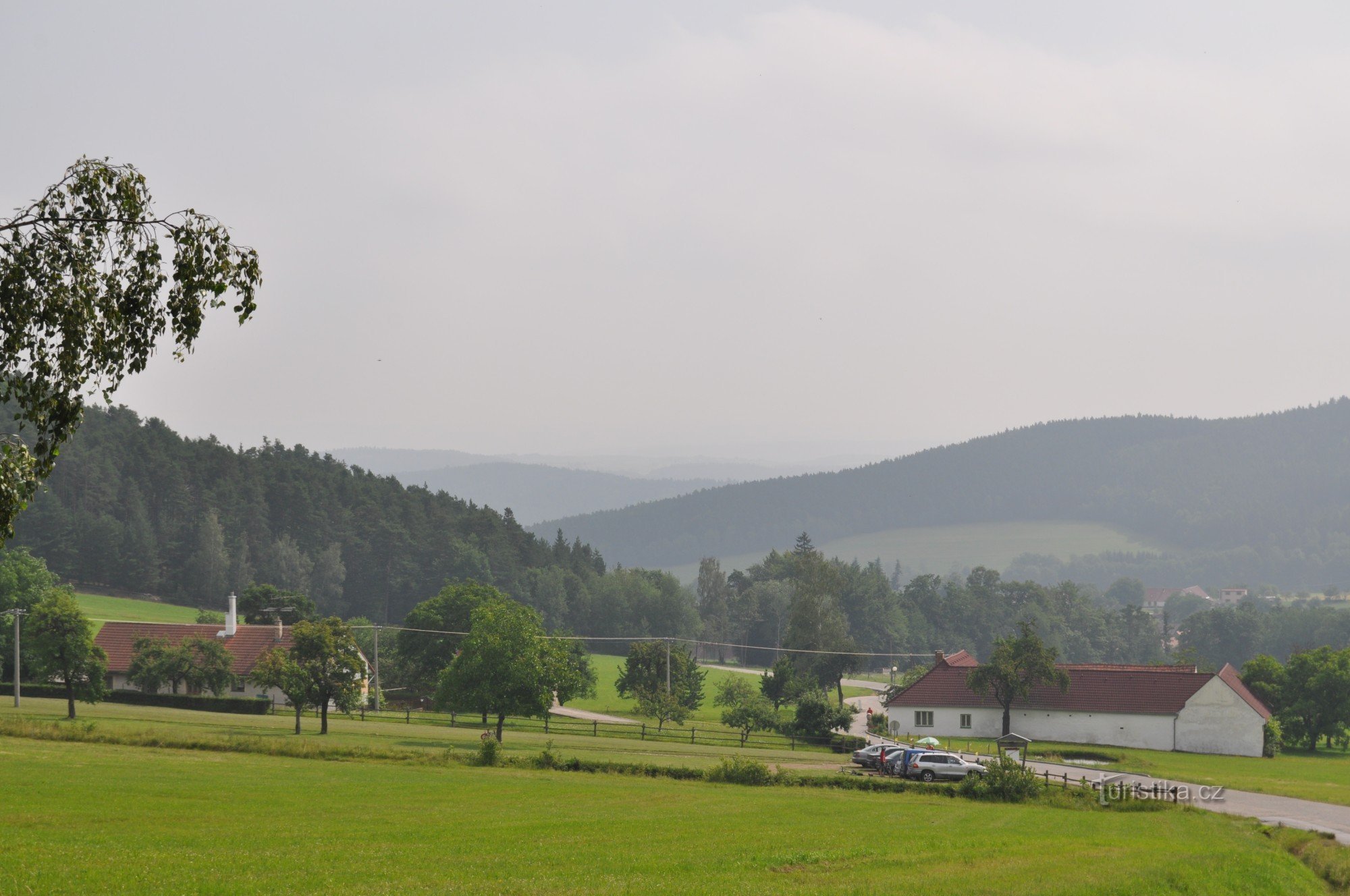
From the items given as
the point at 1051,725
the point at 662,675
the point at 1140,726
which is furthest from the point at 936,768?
the point at 662,675

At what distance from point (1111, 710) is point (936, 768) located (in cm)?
4158

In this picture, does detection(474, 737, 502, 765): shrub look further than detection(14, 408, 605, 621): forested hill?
No

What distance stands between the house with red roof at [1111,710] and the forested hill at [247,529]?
3599 inches

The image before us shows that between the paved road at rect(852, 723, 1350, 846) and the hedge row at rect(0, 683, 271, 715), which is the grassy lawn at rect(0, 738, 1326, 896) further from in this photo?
the hedge row at rect(0, 683, 271, 715)

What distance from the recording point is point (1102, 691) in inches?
3433

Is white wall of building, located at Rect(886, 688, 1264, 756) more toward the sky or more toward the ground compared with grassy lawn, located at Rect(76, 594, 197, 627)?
more toward the ground

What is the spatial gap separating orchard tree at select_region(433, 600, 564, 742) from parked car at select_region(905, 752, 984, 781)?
23.7 m

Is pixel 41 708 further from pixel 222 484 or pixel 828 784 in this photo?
pixel 222 484

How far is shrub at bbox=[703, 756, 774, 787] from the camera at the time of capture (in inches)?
1777

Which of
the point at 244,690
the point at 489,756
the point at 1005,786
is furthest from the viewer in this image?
the point at 244,690

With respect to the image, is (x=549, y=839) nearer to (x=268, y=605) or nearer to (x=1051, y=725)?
(x=1051, y=725)

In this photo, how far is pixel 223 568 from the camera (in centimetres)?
15325

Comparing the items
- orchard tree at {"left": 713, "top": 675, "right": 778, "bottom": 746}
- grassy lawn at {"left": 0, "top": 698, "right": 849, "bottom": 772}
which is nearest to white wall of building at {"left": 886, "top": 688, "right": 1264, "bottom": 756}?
orchard tree at {"left": 713, "top": 675, "right": 778, "bottom": 746}

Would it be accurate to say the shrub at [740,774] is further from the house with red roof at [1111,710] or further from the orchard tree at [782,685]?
the orchard tree at [782,685]
